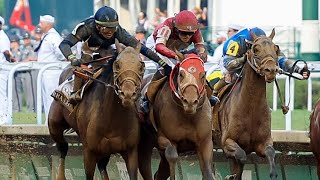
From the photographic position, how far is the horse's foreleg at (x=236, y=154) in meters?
13.3

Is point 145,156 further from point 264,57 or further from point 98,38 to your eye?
point 264,57

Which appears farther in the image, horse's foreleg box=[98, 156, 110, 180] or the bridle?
horse's foreleg box=[98, 156, 110, 180]

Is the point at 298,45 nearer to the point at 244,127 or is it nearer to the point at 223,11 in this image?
the point at 223,11

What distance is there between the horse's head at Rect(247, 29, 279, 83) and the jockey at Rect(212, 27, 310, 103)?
462 mm

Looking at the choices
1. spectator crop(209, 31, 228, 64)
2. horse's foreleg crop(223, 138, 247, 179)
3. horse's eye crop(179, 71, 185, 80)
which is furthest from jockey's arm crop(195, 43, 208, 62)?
spectator crop(209, 31, 228, 64)

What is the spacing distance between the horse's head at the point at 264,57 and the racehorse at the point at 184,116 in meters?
0.63

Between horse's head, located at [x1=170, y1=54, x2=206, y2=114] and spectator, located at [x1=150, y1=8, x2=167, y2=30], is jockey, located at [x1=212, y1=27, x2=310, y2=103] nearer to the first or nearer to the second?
horse's head, located at [x1=170, y1=54, x2=206, y2=114]

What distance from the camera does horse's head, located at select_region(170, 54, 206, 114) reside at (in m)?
12.2

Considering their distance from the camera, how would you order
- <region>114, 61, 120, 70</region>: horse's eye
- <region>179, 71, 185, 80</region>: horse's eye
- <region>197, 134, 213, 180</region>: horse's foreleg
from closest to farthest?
<region>114, 61, 120, 70</region>: horse's eye
<region>179, 71, 185, 80</region>: horse's eye
<region>197, 134, 213, 180</region>: horse's foreleg

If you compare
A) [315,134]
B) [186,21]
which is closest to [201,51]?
[186,21]

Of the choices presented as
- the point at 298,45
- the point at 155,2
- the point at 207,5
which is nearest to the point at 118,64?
the point at 298,45

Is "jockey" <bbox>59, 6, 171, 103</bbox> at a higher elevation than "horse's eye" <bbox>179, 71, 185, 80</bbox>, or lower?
higher

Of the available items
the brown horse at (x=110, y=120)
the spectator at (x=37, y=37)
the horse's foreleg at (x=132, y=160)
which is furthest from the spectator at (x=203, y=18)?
the horse's foreleg at (x=132, y=160)

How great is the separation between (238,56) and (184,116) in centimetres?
181
